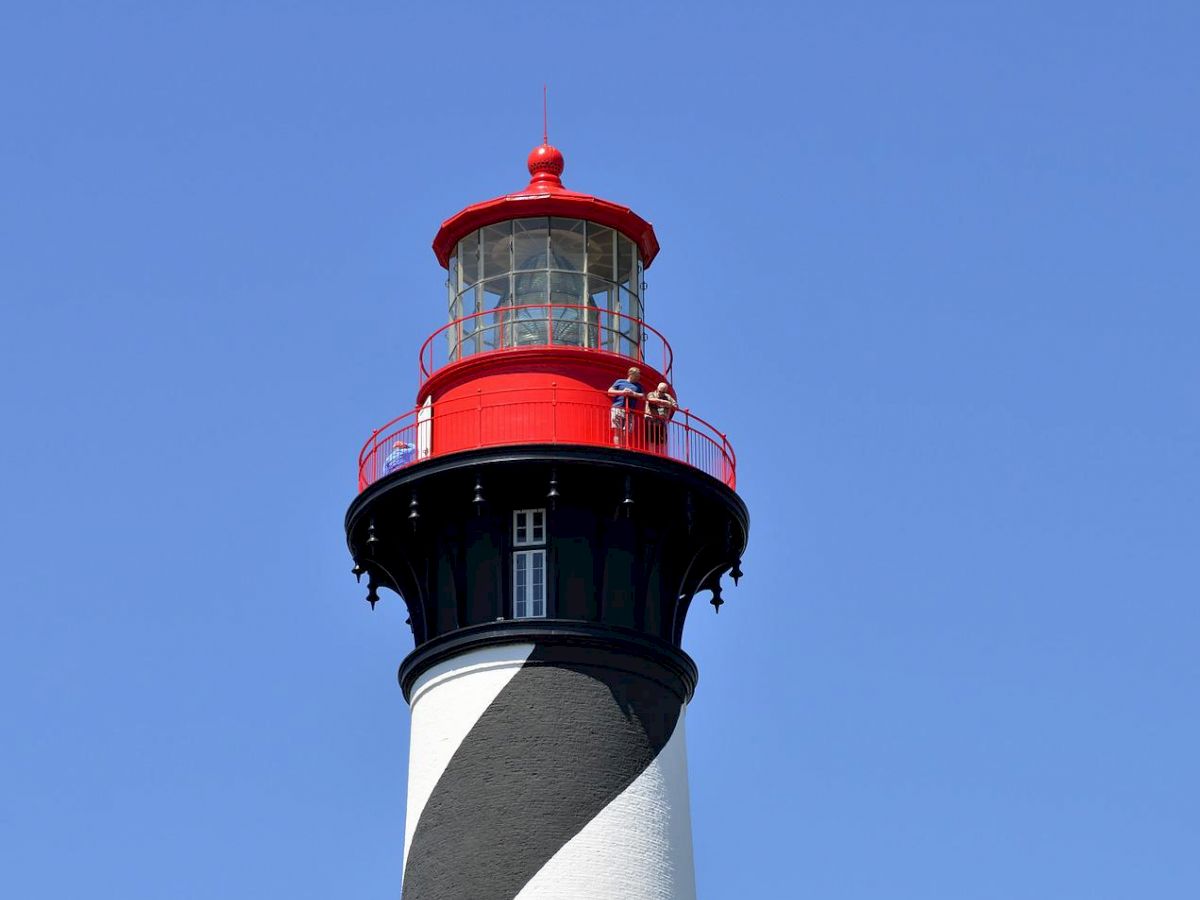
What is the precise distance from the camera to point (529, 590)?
3856 centimetres

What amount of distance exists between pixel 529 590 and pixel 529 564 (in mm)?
367

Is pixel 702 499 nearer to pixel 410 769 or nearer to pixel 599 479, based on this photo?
pixel 599 479

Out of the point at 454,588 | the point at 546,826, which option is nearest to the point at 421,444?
the point at 454,588

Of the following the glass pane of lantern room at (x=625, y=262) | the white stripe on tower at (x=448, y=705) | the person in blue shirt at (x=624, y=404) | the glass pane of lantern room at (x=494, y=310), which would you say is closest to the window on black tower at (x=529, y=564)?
the white stripe on tower at (x=448, y=705)

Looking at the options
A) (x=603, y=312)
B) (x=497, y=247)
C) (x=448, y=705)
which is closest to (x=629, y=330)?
(x=603, y=312)

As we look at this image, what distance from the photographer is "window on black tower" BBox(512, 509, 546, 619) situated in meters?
38.5

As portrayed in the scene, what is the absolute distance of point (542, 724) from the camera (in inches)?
1490

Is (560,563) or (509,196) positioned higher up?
(509,196)

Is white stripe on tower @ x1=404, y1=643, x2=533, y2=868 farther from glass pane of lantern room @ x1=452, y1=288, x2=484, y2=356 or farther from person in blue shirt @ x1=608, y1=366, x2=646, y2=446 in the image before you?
glass pane of lantern room @ x1=452, y1=288, x2=484, y2=356

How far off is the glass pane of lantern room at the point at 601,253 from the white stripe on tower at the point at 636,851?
262 inches

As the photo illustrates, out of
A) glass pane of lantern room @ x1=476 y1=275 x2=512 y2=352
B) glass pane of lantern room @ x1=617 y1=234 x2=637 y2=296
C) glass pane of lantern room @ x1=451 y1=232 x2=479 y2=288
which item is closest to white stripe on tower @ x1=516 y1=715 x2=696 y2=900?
glass pane of lantern room @ x1=476 y1=275 x2=512 y2=352

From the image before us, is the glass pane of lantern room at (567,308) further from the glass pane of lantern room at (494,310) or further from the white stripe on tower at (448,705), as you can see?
the white stripe on tower at (448,705)

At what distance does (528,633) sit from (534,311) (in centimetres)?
484

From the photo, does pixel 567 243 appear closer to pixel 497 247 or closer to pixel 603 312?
pixel 497 247
